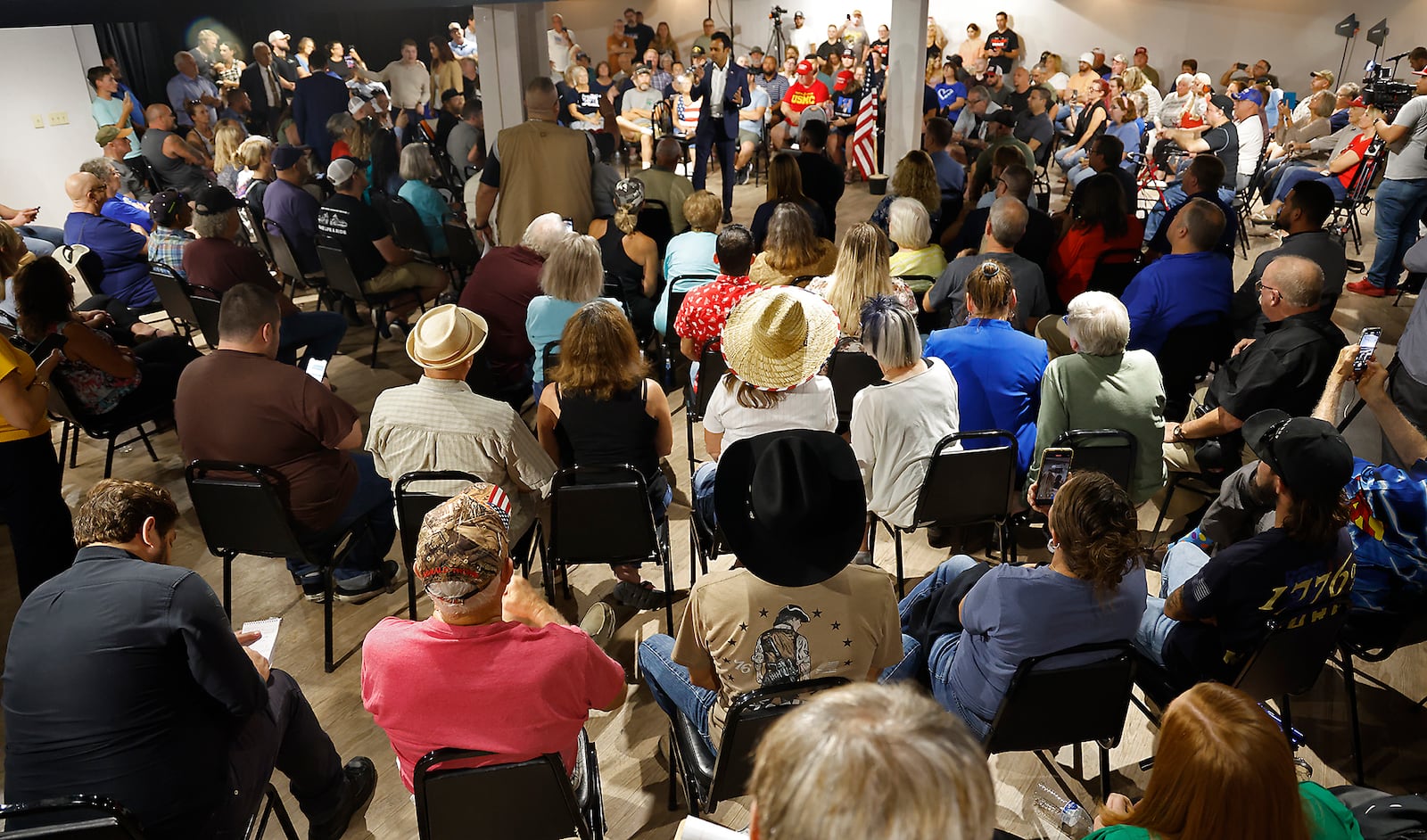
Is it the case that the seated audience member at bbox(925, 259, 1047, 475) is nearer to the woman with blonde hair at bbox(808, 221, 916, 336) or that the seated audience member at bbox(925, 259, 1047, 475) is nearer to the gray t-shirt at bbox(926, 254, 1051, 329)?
the woman with blonde hair at bbox(808, 221, 916, 336)

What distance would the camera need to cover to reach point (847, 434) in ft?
12.7

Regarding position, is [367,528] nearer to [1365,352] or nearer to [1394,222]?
[1365,352]

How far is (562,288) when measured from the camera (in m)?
4.01

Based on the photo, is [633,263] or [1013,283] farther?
[633,263]

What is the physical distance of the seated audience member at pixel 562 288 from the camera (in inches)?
156

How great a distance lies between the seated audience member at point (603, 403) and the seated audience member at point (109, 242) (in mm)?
3368

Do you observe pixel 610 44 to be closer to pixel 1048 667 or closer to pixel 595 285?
pixel 595 285

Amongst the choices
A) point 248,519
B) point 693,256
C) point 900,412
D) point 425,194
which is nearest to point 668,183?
point 693,256

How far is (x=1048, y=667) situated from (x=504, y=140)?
4938 mm

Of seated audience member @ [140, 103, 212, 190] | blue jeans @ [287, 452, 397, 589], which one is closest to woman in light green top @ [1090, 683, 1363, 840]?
blue jeans @ [287, 452, 397, 589]

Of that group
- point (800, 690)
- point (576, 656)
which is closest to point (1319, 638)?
point (800, 690)

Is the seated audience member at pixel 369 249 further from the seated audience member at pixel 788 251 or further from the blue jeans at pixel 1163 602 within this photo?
the blue jeans at pixel 1163 602

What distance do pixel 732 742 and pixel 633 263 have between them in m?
3.66

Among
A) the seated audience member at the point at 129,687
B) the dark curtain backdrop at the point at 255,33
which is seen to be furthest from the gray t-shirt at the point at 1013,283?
the dark curtain backdrop at the point at 255,33
